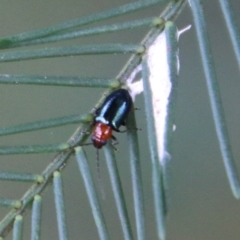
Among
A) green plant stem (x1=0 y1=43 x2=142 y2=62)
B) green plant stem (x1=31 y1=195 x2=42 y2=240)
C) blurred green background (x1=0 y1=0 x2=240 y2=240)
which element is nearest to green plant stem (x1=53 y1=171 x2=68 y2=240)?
green plant stem (x1=31 y1=195 x2=42 y2=240)

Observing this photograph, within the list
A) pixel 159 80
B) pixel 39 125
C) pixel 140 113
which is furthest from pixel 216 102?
pixel 140 113

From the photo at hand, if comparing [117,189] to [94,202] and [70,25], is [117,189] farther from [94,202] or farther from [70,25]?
[70,25]

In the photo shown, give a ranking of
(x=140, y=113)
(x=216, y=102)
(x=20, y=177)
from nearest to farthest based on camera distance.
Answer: (x=216, y=102), (x=20, y=177), (x=140, y=113)

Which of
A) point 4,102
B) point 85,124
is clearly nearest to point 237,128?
point 4,102

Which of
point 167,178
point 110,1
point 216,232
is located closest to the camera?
point 167,178

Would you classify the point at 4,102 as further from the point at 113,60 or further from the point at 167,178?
the point at 167,178

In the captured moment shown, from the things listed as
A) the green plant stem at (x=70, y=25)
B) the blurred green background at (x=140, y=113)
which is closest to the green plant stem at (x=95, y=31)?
the green plant stem at (x=70, y=25)

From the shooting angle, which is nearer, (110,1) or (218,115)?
(218,115)

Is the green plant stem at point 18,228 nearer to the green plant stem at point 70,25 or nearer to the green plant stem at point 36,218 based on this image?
the green plant stem at point 36,218
